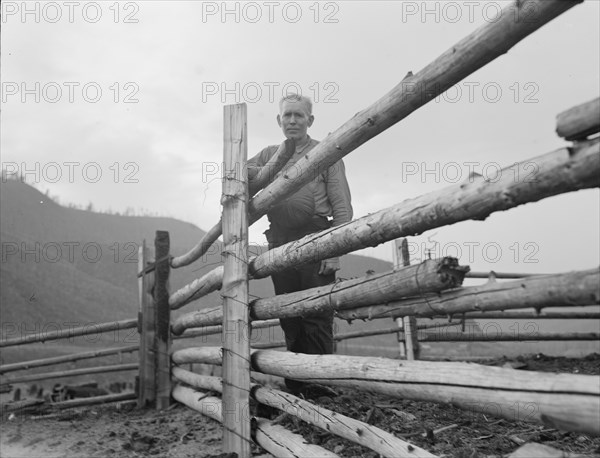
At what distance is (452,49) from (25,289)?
2120cm

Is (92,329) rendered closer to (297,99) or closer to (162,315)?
(162,315)

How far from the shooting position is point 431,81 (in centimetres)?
208

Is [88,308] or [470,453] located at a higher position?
[88,308]

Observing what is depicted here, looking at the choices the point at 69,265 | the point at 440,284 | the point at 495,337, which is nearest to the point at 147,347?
the point at 495,337

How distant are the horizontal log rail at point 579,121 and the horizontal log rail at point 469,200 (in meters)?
0.03

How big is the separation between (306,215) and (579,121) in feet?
7.27

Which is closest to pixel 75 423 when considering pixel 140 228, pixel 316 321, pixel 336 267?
pixel 316 321

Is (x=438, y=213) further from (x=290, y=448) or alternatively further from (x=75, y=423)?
(x=75, y=423)

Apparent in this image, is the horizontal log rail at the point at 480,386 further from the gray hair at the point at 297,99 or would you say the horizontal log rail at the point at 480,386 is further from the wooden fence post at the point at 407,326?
the wooden fence post at the point at 407,326

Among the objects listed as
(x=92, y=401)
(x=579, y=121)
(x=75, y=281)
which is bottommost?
(x=92, y=401)

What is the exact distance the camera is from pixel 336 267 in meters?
3.45

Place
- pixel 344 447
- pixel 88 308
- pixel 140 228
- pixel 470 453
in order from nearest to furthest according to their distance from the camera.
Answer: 1. pixel 470 453
2. pixel 344 447
3. pixel 88 308
4. pixel 140 228

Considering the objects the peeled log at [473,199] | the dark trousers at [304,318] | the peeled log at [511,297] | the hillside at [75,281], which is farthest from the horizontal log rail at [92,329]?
the peeled log at [511,297]

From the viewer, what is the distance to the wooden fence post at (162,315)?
17.9 ft
